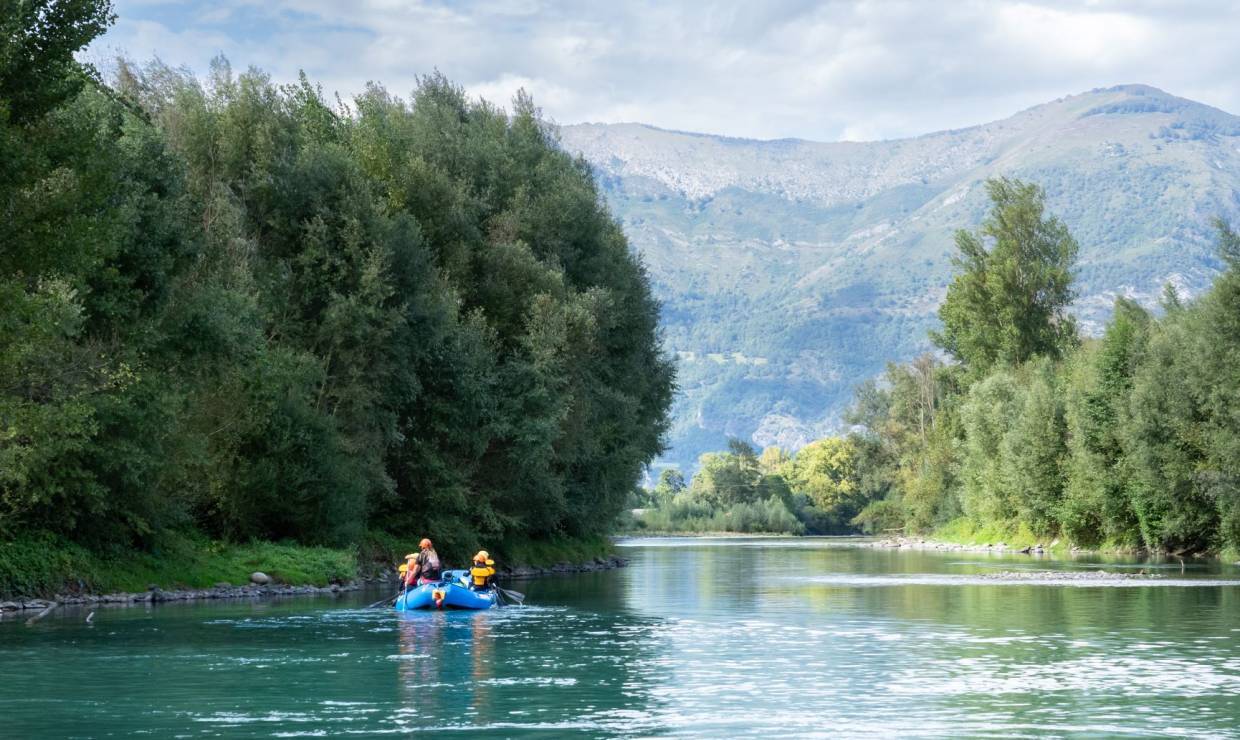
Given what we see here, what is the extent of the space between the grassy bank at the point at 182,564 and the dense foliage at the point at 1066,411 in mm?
35939

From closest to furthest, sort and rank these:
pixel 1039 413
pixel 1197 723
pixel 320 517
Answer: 1. pixel 1197 723
2. pixel 320 517
3. pixel 1039 413

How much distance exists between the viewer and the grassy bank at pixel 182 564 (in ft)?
137

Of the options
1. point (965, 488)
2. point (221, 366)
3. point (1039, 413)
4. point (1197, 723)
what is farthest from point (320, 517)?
point (965, 488)

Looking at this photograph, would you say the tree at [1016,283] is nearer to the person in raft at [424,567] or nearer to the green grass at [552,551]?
the green grass at [552,551]

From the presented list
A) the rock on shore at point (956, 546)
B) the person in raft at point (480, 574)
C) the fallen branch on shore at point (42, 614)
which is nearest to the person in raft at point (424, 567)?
the person in raft at point (480, 574)

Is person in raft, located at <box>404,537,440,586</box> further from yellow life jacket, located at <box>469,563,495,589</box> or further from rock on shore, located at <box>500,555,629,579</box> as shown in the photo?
rock on shore, located at <box>500,555,629,579</box>

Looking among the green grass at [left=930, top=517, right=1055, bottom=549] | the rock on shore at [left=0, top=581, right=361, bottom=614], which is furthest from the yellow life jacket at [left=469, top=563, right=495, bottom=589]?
the green grass at [left=930, top=517, right=1055, bottom=549]

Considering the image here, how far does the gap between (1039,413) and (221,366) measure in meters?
59.1

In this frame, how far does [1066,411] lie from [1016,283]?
19.7m

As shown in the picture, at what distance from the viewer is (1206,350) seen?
69062 mm

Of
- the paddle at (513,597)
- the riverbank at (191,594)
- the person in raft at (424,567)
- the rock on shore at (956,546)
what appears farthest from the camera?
the rock on shore at (956,546)

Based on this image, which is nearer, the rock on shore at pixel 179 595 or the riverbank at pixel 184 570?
the rock on shore at pixel 179 595

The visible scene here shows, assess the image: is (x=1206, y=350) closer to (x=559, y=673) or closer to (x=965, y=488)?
(x=965, y=488)

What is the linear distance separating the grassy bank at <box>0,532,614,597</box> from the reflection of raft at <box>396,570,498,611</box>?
8639 millimetres
